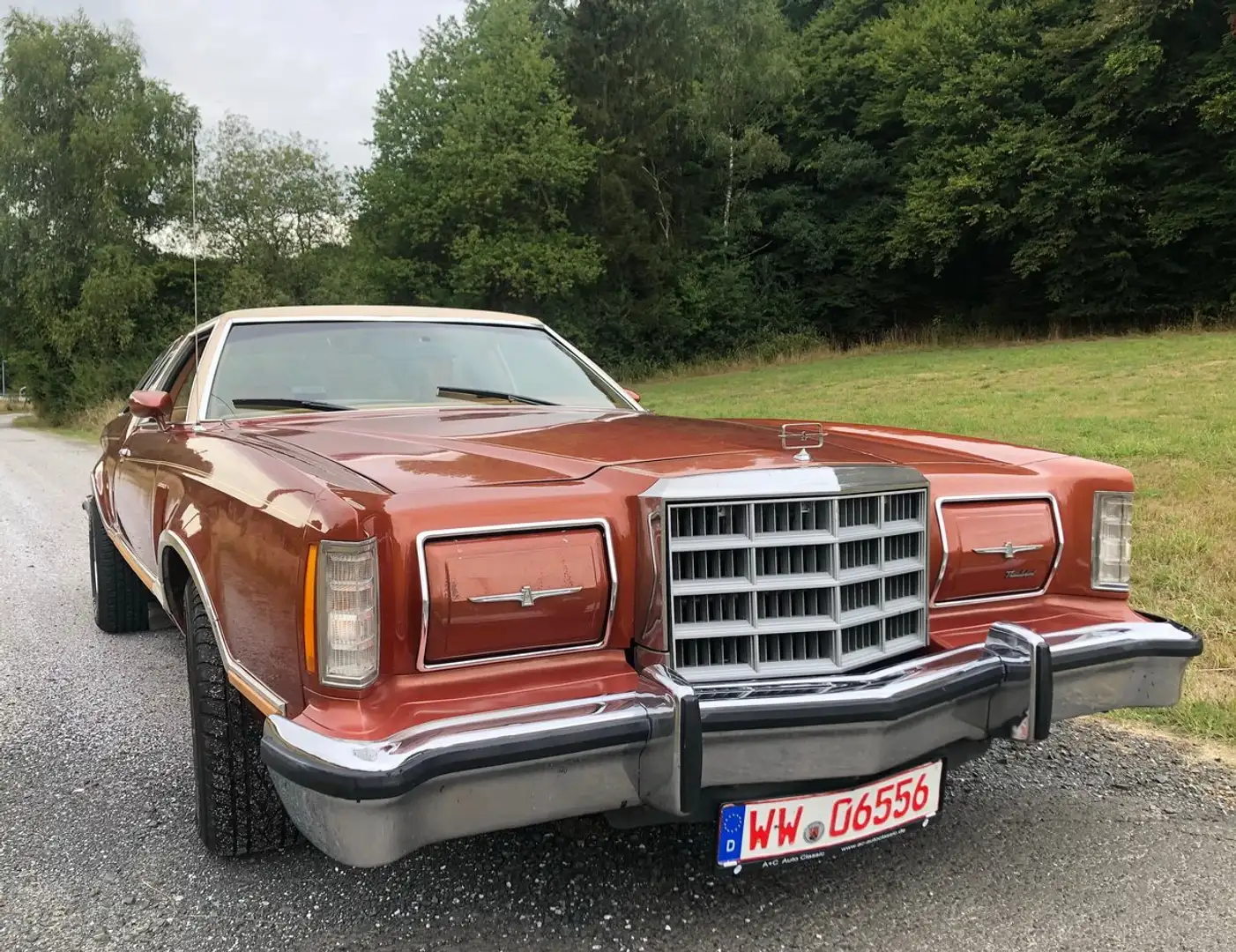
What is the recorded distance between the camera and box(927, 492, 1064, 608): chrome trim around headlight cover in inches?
90.0

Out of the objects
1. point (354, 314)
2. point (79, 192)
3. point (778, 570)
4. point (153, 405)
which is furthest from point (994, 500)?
point (79, 192)

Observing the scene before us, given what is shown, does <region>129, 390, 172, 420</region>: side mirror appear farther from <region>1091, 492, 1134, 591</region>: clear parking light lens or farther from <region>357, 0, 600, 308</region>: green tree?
<region>357, 0, 600, 308</region>: green tree

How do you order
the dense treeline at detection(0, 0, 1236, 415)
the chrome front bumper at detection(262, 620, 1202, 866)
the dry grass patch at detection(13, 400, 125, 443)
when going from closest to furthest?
the chrome front bumper at detection(262, 620, 1202, 866) → the dry grass patch at detection(13, 400, 125, 443) → the dense treeline at detection(0, 0, 1236, 415)

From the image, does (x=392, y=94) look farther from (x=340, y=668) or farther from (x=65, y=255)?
(x=340, y=668)

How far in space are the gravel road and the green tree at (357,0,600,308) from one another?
25489 millimetres

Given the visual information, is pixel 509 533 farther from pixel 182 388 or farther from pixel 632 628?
pixel 182 388

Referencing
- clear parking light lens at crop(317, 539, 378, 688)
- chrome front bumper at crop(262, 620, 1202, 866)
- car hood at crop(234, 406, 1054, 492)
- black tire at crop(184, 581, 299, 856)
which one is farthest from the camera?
black tire at crop(184, 581, 299, 856)

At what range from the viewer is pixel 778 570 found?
1.98 m

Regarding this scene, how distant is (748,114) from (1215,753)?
30694mm

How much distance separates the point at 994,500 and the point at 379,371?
2122 millimetres

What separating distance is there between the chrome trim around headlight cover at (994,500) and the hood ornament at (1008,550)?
0.29ft

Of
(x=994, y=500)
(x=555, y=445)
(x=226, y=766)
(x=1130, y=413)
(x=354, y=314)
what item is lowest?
(x=226, y=766)

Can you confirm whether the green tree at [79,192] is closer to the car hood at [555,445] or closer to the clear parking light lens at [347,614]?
the car hood at [555,445]

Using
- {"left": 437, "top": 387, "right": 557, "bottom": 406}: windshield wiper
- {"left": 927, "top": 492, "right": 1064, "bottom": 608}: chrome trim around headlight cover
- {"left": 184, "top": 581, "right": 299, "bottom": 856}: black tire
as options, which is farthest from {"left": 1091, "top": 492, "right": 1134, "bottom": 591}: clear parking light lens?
{"left": 184, "top": 581, "right": 299, "bottom": 856}: black tire
